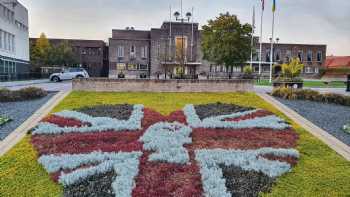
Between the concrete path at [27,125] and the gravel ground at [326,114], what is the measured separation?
913 centimetres

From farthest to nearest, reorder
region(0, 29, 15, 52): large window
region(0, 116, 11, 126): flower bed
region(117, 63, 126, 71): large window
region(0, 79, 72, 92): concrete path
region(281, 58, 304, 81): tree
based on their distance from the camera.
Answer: region(117, 63, 126, 71): large window → region(0, 29, 15, 52): large window → region(0, 79, 72, 92): concrete path → region(281, 58, 304, 81): tree → region(0, 116, 11, 126): flower bed

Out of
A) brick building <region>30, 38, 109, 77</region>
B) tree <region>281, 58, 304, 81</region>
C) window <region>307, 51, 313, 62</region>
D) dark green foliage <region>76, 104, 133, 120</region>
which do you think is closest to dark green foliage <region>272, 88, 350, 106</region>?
tree <region>281, 58, 304, 81</region>

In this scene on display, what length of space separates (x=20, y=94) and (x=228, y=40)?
24337mm

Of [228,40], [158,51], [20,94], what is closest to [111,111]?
→ [20,94]

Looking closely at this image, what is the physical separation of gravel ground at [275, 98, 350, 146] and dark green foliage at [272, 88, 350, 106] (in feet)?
1.74

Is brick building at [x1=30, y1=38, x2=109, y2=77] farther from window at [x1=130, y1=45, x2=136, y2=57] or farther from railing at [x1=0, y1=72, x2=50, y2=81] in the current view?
railing at [x1=0, y1=72, x2=50, y2=81]

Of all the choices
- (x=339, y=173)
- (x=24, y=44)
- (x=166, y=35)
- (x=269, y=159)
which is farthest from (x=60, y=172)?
(x=166, y=35)

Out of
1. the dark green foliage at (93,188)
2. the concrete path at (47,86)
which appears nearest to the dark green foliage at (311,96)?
the dark green foliage at (93,188)

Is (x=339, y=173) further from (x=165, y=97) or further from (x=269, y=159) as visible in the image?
(x=165, y=97)

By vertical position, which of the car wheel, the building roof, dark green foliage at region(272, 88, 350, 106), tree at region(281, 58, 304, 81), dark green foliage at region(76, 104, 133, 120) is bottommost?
dark green foliage at region(76, 104, 133, 120)

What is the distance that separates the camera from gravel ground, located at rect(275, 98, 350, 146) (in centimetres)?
960

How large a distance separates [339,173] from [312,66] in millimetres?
62410

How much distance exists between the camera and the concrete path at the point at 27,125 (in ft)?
26.0

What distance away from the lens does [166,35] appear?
55812mm
